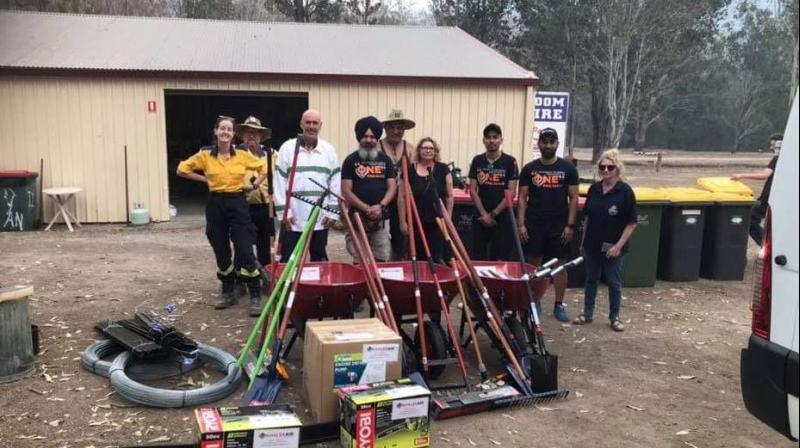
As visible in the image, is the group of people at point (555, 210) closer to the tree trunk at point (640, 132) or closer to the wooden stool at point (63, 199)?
the wooden stool at point (63, 199)

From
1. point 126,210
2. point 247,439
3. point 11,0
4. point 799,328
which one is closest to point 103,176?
point 126,210

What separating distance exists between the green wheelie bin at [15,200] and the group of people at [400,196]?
552cm

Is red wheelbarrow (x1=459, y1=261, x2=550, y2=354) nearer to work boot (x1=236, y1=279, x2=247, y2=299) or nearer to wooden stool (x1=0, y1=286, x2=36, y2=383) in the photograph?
work boot (x1=236, y1=279, x2=247, y2=299)

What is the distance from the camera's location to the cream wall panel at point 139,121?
9781 millimetres

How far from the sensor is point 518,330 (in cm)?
429

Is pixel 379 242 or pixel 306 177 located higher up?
Answer: pixel 306 177

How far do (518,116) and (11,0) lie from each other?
1927 cm

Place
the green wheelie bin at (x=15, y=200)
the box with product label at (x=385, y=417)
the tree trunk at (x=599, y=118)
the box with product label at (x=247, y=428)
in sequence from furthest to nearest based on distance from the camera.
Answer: the tree trunk at (x=599, y=118) → the green wheelie bin at (x=15, y=200) → the box with product label at (x=385, y=417) → the box with product label at (x=247, y=428)

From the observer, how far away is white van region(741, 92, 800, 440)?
7.36ft

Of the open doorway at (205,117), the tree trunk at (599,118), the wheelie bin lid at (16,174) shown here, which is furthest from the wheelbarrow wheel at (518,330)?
the tree trunk at (599,118)

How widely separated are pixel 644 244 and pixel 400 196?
10.2 feet

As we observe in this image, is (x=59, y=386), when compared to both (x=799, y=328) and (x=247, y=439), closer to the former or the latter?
(x=247, y=439)

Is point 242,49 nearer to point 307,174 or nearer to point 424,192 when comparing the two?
point 307,174

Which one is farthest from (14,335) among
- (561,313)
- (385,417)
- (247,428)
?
(561,313)
